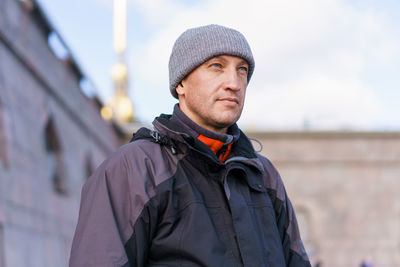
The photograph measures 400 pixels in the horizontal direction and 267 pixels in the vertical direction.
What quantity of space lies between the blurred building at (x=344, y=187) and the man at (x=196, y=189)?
2500 cm

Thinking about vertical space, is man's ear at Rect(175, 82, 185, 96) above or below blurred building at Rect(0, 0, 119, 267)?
below

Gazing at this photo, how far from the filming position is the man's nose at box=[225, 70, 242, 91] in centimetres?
261

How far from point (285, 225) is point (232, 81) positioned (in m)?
0.64

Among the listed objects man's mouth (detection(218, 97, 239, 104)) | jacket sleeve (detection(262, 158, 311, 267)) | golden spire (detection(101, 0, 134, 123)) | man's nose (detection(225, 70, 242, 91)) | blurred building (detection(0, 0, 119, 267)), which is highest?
golden spire (detection(101, 0, 134, 123))

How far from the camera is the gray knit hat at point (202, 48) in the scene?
263 cm

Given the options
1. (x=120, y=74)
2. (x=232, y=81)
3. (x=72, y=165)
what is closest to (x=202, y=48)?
(x=232, y=81)

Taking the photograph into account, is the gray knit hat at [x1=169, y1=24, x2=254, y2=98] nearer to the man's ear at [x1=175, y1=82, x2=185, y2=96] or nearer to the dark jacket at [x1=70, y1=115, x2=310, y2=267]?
the man's ear at [x1=175, y1=82, x2=185, y2=96]

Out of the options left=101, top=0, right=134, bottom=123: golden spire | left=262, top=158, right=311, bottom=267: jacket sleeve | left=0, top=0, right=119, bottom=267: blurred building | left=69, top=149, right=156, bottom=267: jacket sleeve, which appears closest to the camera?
left=69, top=149, right=156, bottom=267: jacket sleeve

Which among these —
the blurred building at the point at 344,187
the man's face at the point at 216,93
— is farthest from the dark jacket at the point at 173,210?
the blurred building at the point at 344,187

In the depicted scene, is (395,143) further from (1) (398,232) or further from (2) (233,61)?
(2) (233,61)

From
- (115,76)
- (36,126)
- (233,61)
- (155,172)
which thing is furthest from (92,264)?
(115,76)

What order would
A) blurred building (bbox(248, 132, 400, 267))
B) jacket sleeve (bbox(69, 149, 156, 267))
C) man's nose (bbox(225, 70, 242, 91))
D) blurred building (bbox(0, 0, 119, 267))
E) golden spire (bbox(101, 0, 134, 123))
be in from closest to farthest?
jacket sleeve (bbox(69, 149, 156, 267)), man's nose (bbox(225, 70, 242, 91)), blurred building (bbox(0, 0, 119, 267)), blurred building (bbox(248, 132, 400, 267)), golden spire (bbox(101, 0, 134, 123))

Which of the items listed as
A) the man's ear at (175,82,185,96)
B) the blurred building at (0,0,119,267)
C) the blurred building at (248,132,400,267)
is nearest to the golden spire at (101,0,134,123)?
the blurred building at (248,132,400,267)

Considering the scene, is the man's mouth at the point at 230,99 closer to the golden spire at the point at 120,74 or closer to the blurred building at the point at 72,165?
the blurred building at the point at 72,165
